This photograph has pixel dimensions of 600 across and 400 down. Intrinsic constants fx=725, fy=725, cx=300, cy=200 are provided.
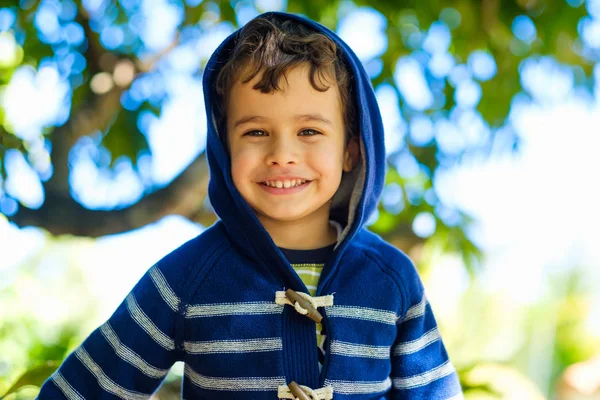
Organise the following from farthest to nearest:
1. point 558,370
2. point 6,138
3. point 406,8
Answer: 1. point 558,370
2. point 406,8
3. point 6,138

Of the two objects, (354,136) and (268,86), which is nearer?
(268,86)

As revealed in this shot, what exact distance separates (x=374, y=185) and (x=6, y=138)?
1.02 metres

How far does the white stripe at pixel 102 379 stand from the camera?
1191 mm

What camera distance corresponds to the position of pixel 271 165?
3.89 feet

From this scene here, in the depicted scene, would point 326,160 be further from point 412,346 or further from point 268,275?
point 412,346

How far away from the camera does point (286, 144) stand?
1.17 metres

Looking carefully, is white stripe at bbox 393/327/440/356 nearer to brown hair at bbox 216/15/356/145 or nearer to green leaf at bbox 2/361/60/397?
brown hair at bbox 216/15/356/145

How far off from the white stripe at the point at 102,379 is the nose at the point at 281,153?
440 millimetres

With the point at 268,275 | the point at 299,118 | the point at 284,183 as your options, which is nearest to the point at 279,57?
the point at 299,118

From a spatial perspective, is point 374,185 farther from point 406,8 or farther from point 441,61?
point 441,61

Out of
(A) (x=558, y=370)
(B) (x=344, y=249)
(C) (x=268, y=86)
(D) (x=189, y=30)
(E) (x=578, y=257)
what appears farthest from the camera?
(A) (x=558, y=370)

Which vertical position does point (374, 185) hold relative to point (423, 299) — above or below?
above

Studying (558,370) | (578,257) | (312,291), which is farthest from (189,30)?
(558,370)

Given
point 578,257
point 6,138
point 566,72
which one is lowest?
point 578,257
